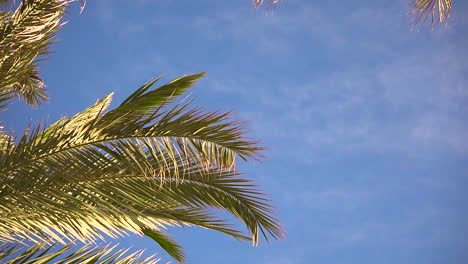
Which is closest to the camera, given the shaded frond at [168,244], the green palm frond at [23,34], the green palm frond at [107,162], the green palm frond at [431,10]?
the green palm frond at [431,10]

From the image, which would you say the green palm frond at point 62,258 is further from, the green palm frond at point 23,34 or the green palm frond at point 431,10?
the green palm frond at point 431,10

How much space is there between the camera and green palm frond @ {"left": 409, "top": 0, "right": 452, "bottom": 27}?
3508 mm

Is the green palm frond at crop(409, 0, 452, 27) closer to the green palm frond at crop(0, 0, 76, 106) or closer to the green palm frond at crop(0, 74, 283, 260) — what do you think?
the green palm frond at crop(0, 74, 283, 260)

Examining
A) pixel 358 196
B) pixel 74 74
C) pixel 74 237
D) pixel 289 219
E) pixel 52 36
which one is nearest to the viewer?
pixel 74 237

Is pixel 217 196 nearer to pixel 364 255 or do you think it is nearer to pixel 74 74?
pixel 74 74

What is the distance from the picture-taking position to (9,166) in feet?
12.9

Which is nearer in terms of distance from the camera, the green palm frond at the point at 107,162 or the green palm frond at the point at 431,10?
the green palm frond at the point at 431,10

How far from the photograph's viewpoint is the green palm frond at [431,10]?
3.51 m

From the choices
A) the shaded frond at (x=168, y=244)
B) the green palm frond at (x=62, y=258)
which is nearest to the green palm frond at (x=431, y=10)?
the green palm frond at (x=62, y=258)

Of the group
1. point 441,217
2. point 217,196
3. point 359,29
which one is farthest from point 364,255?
point 217,196

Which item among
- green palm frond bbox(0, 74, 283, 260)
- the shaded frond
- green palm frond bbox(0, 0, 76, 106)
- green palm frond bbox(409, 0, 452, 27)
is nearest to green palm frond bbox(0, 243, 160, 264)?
green palm frond bbox(0, 74, 283, 260)

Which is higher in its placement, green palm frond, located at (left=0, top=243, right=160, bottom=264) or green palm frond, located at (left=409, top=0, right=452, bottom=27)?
green palm frond, located at (left=409, top=0, right=452, bottom=27)

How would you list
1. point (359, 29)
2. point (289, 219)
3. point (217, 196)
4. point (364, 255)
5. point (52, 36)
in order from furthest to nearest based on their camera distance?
point (359, 29) < point (289, 219) < point (364, 255) < point (52, 36) < point (217, 196)

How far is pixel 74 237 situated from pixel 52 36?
5.80 ft
